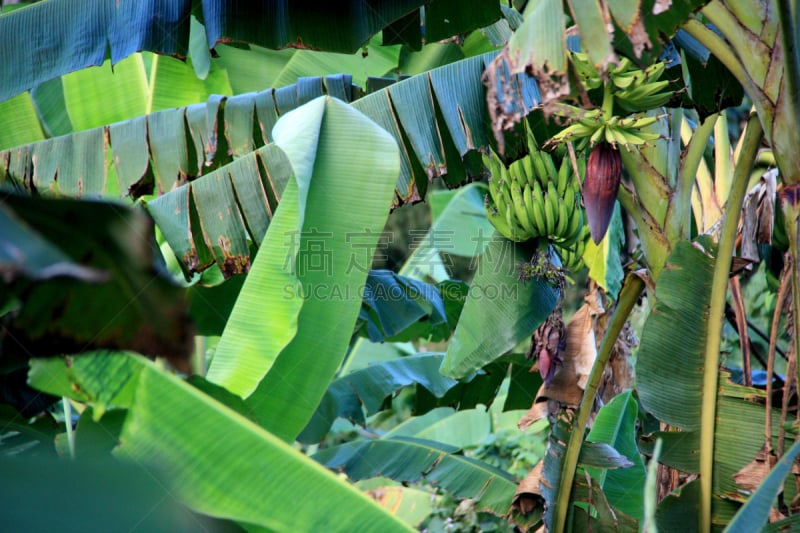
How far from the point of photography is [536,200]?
156cm

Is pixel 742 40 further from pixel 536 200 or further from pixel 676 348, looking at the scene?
Answer: pixel 676 348

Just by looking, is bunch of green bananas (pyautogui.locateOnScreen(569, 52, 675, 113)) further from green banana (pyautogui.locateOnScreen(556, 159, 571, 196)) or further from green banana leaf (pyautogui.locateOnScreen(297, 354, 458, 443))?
green banana leaf (pyautogui.locateOnScreen(297, 354, 458, 443))

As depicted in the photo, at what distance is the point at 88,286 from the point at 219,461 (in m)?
0.22

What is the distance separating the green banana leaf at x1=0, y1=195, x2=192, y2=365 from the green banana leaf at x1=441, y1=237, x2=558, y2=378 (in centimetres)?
114

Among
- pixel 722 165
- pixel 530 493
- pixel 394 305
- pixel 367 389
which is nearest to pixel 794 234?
pixel 530 493

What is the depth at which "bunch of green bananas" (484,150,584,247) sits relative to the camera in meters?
1.56

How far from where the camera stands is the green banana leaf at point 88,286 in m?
0.48

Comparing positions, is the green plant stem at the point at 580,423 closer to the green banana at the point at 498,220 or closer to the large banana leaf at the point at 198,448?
the green banana at the point at 498,220

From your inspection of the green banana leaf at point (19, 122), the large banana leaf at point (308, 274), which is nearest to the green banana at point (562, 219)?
the large banana leaf at point (308, 274)

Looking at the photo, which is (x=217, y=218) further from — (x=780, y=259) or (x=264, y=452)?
(x=780, y=259)

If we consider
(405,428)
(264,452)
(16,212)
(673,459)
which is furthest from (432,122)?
(405,428)

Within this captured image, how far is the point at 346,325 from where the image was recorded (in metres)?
1.00

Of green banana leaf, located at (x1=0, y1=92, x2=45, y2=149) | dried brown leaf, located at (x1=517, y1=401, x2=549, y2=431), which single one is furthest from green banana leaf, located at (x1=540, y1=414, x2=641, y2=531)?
green banana leaf, located at (x1=0, y1=92, x2=45, y2=149)

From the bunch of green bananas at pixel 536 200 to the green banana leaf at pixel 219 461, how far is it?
1.00 m
